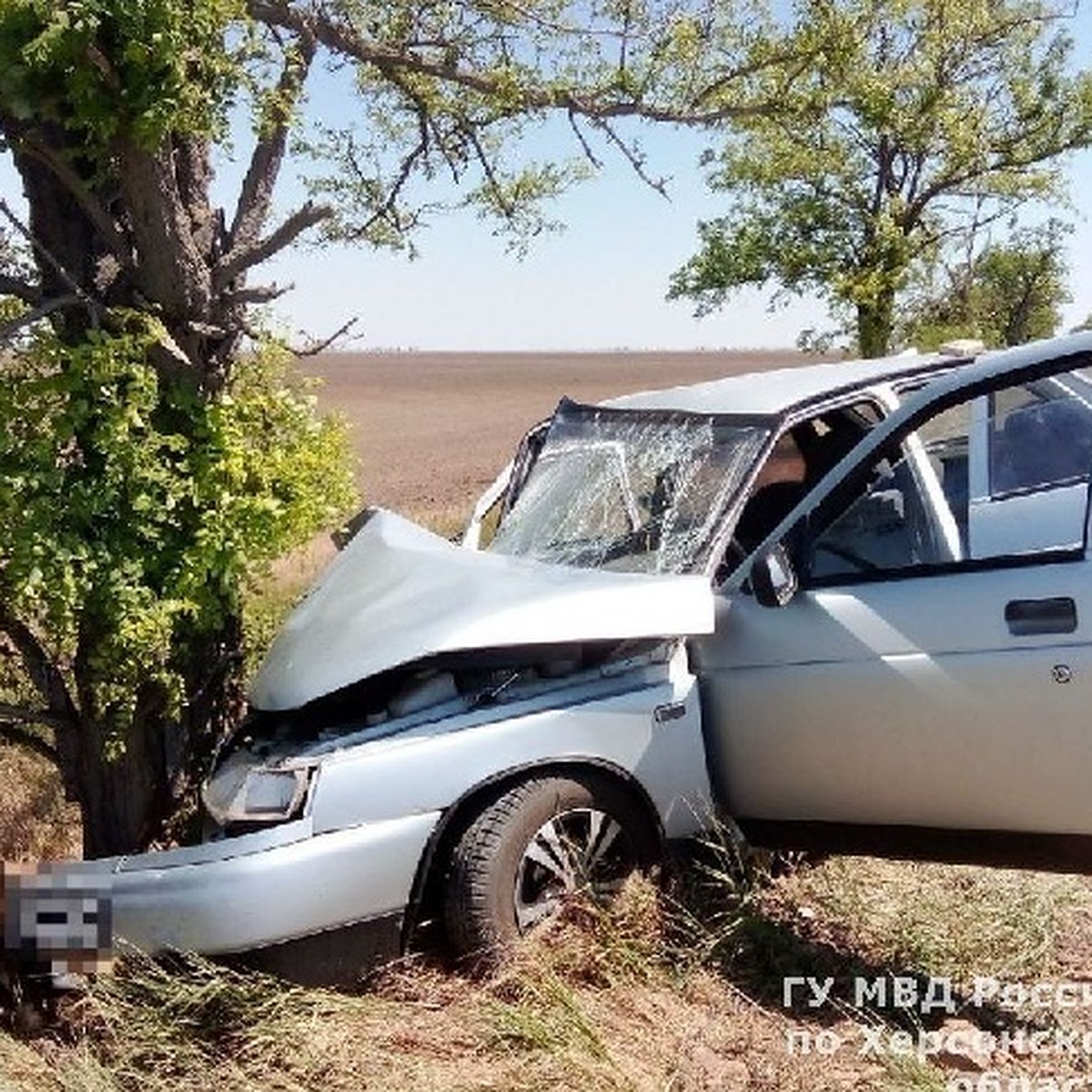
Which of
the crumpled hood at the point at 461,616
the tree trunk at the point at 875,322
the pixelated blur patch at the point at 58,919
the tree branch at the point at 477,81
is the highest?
the tree trunk at the point at 875,322

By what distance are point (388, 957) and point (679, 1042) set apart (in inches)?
35.0


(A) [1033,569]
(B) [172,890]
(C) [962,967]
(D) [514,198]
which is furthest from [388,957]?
(D) [514,198]

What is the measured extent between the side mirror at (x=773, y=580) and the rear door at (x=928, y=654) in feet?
0.17

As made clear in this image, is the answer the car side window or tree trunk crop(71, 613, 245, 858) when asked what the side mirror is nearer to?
the car side window

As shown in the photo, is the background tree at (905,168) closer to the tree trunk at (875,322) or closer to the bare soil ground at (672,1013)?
the tree trunk at (875,322)

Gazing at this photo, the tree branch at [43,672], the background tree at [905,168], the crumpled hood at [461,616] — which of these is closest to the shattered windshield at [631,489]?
the crumpled hood at [461,616]

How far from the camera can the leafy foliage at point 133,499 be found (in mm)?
5141

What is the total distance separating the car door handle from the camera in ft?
12.5

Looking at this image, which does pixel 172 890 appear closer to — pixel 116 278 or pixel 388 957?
pixel 388 957

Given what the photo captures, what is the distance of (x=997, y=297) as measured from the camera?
25.0 meters

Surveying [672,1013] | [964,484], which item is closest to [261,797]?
[672,1013]

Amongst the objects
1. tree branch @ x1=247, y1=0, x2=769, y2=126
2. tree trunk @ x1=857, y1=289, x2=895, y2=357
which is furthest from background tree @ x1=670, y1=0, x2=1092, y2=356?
tree branch @ x1=247, y1=0, x2=769, y2=126

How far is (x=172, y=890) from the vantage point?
398 centimetres

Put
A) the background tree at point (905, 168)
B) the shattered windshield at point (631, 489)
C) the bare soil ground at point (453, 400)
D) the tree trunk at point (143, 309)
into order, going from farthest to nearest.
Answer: the bare soil ground at point (453, 400) < the background tree at point (905, 168) < the tree trunk at point (143, 309) < the shattered windshield at point (631, 489)
